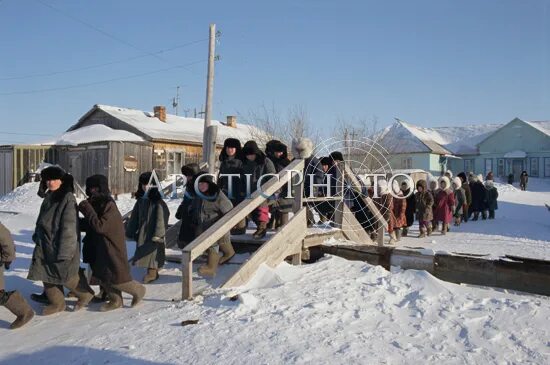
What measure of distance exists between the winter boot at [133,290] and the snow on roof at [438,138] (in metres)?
37.1

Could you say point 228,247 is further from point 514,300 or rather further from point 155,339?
point 514,300

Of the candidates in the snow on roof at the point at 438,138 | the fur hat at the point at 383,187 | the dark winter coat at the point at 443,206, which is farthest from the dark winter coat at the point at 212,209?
the snow on roof at the point at 438,138

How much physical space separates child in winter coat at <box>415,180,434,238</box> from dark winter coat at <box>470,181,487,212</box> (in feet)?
16.3

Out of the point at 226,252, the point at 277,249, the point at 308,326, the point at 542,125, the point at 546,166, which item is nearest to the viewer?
the point at 308,326

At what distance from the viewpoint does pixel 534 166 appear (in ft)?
149

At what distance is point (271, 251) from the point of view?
19.9 feet

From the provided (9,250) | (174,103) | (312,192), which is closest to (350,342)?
(9,250)

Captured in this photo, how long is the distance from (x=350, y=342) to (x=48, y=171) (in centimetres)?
335

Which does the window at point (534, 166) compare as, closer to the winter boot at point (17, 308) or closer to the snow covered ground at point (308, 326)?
the snow covered ground at point (308, 326)

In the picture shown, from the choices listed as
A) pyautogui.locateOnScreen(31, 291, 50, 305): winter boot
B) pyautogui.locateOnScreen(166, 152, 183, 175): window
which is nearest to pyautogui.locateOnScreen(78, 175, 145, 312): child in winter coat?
pyautogui.locateOnScreen(31, 291, 50, 305): winter boot

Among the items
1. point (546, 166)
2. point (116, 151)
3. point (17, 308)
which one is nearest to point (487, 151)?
Result: point (546, 166)

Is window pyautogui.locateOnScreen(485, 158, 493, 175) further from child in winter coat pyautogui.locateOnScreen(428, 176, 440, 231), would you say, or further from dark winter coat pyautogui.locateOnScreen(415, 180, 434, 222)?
dark winter coat pyautogui.locateOnScreen(415, 180, 434, 222)

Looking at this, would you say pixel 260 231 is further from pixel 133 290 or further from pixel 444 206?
pixel 444 206

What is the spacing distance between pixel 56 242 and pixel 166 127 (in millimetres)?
24530
